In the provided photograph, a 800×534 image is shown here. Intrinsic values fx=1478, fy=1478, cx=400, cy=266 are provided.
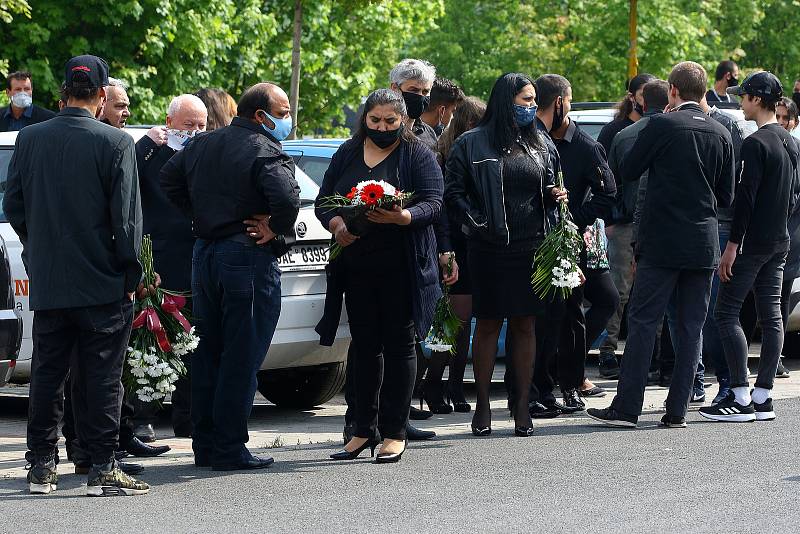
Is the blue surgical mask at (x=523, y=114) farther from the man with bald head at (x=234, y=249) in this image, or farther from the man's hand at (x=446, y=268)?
the man with bald head at (x=234, y=249)

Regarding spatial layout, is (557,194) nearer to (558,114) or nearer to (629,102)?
(558,114)

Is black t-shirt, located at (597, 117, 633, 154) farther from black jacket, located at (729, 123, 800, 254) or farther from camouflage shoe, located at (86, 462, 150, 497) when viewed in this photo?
camouflage shoe, located at (86, 462, 150, 497)

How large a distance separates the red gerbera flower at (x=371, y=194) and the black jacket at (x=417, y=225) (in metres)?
0.21

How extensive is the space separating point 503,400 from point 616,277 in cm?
162

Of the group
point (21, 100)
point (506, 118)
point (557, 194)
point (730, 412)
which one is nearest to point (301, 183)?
point (506, 118)

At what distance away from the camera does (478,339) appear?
8320 millimetres

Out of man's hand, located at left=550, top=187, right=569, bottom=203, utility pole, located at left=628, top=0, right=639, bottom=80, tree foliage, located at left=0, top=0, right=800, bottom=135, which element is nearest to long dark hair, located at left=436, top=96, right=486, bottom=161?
man's hand, located at left=550, top=187, right=569, bottom=203

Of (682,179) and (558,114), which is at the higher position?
(558,114)

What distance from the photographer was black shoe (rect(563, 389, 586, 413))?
9297mm

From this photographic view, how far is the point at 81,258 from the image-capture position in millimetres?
6570

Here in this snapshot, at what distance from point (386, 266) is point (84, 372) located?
1.62 m

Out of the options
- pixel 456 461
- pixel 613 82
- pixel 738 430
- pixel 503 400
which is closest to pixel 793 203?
pixel 738 430

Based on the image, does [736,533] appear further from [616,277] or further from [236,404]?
[616,277]

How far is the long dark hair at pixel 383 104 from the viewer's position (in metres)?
7.43
